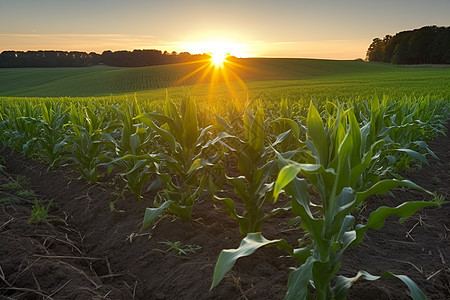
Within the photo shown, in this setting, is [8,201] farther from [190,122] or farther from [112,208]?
[190,122]

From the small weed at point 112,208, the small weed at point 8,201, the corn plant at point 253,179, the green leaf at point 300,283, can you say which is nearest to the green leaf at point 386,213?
the green leaf at point 300,283

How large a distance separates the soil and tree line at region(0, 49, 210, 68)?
2917 inches

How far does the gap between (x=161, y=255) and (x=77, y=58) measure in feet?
281

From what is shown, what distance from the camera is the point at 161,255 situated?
8.39 feet

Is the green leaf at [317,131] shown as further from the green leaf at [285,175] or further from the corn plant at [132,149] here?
the corn plant at [132,149]

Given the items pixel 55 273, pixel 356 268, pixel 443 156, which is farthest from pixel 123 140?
pixel 443 156

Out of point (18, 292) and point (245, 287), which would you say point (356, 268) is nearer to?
point (245, 287)

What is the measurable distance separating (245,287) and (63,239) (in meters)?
1.78

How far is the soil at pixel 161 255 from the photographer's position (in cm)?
208

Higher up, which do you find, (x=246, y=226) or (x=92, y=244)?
(x=246, y=226)

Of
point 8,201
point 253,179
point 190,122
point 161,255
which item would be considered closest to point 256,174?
point 253,179

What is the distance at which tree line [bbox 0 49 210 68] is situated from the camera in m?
76.0

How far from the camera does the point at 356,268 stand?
2299mm

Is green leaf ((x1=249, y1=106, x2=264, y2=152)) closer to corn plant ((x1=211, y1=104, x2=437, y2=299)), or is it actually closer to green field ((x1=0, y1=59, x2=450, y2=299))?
green field ((x1=0, y1=59, x2=450, y2=299))
